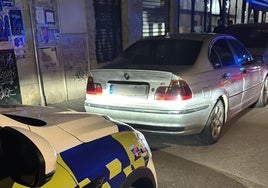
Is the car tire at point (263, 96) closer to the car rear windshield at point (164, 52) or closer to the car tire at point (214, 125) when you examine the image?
the car tire at point (214, 125)

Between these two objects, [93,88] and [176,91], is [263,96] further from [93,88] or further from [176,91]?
[93,88]

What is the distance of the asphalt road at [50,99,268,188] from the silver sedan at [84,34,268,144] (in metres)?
0.29

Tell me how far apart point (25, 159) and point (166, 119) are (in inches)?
110

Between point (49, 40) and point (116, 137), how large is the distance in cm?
532

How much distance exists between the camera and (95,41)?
818 centimetres

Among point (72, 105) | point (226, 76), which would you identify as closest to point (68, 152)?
point (226, 76)

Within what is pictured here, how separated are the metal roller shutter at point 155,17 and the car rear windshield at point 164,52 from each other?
5.40 meters

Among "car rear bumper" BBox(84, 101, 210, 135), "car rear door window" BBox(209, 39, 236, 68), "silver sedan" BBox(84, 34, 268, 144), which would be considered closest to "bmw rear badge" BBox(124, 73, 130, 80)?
"silver sedan" BBox(84, 34, 268, 144)

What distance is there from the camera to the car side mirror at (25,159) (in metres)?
1.36

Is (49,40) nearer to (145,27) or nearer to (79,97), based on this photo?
(79,97)

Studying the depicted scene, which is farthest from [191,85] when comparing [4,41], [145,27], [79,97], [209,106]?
[145,27]

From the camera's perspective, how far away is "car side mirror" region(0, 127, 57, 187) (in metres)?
1.36

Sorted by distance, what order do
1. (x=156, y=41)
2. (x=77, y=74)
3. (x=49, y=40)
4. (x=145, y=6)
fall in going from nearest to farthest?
(x=156, y=41) < (x=49, y=40) < (x=77, y=74) < (x=145, y=6)

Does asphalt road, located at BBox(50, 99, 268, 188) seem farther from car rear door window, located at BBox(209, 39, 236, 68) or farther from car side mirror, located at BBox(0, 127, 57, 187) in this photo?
car side mirror, located at BBox(0, 127, 57, 187)
